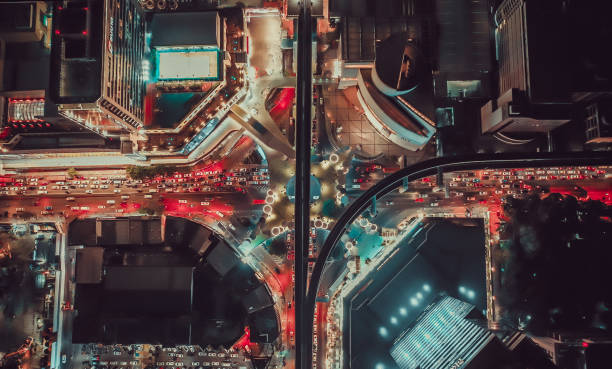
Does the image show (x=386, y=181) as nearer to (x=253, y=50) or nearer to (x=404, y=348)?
(x=404, y=348)

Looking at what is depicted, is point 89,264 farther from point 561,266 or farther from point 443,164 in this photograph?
point 561,266

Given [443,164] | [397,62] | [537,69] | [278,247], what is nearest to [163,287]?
[278,247]

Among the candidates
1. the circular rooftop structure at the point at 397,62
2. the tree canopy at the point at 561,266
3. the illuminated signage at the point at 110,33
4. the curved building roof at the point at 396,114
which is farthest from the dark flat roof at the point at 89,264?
the tree canopy at the point at 561,266

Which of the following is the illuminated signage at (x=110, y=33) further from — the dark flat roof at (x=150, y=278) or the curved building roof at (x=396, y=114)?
the curved building roof at (x=396, y=114)

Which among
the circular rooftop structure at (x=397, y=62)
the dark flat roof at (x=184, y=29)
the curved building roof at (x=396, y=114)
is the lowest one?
the curved building roof at (x=396, y=114)

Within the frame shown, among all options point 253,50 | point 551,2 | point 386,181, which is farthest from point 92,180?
point 551,2

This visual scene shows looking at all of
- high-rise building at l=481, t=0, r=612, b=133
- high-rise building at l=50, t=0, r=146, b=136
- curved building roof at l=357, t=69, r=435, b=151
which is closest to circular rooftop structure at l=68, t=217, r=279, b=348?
high-rise building at l=50, t=0, r=146, b=136
